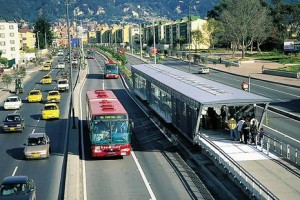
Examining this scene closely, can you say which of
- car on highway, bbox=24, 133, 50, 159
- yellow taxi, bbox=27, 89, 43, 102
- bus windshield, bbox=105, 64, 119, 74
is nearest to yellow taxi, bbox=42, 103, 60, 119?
yellow taxi, bbox=27, 89, 43, 102

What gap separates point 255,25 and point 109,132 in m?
89.7

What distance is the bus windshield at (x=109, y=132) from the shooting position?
25266mm

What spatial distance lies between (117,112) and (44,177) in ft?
17.7

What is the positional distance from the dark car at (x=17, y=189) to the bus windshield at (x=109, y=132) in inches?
280

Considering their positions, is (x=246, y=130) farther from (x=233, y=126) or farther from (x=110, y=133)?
(x=110, y=133)

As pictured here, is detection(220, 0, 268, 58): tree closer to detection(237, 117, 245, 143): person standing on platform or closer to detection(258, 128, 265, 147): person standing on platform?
detection(258, 128, 265, 147): person standing on platform

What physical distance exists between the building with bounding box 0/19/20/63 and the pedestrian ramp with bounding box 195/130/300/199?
125267 millimetres

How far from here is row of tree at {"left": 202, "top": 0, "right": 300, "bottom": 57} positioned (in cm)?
10988

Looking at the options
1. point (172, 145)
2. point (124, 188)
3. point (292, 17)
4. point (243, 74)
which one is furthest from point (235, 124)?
point (292, 17)

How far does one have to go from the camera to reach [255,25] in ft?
358

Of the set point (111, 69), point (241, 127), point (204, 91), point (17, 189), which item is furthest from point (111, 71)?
point (17, 189)

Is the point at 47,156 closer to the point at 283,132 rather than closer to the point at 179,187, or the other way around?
the point at 179,187

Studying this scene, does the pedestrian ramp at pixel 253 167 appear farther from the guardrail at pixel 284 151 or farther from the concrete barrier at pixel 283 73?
the concrete barrier at pixel 283 73

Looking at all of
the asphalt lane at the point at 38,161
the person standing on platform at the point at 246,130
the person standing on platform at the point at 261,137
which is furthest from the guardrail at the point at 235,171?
the asphalt lane at the point at 38,161
